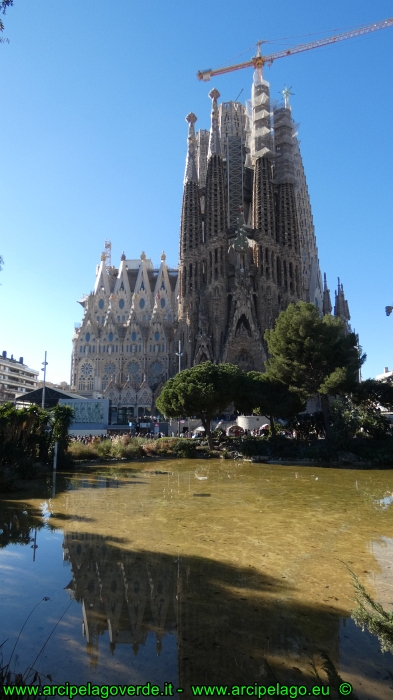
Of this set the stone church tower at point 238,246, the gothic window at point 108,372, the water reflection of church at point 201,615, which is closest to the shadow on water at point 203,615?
the water reflection of church at point 201,615

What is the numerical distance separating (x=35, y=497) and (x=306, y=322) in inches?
793

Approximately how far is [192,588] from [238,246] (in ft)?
182

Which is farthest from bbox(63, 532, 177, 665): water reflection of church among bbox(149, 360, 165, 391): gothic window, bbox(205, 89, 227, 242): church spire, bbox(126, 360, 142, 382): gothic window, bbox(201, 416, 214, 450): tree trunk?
bbox(126, 360, 142, 382): gothic window

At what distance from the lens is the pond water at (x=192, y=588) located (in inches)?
150

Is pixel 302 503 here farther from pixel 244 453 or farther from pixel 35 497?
pixel 244 453

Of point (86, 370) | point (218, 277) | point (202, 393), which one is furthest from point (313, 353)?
point (86, 370)

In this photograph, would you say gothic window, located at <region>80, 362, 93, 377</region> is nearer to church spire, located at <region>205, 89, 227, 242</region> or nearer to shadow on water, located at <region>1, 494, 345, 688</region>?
church spire, located at <region>205, 89, 227, 242</region>

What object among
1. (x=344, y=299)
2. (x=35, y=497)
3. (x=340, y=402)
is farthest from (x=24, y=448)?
(x=344, y=299)

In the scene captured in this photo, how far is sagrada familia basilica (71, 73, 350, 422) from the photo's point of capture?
56.0 m

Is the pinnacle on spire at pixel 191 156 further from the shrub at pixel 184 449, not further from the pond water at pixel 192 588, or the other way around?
the pond water at pixel 192 588

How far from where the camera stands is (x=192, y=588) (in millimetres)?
5434

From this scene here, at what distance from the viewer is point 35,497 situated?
11.6 meters

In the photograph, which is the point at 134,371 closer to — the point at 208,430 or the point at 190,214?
the point at 190,214

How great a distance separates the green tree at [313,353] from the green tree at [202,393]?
346 cm
